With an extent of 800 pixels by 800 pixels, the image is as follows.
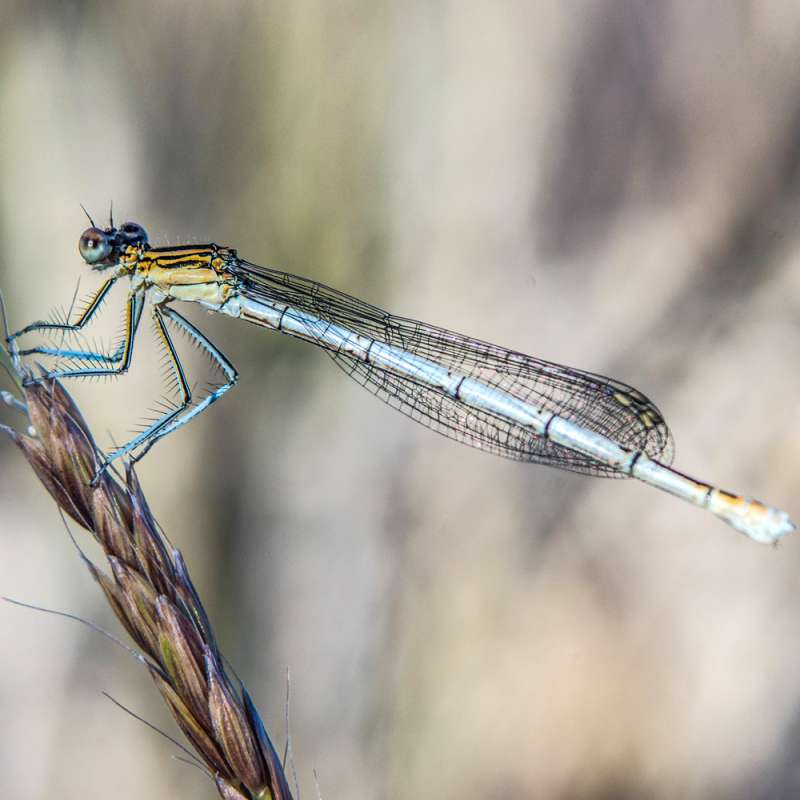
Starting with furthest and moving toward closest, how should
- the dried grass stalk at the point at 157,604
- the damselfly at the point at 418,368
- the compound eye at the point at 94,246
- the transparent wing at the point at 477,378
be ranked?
1. the transparent wing at the point at 477,378
2. the damselfly at the point at 418,368
3. the compound eye at the point at 94,246
4. the dried grass stalk at the point at 157,604

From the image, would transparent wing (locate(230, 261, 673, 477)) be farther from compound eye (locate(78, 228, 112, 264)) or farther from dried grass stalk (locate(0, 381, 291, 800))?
dried grass stalk (locate(0, 381, 291, 800))

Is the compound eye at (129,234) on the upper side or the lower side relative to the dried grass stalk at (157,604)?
upper

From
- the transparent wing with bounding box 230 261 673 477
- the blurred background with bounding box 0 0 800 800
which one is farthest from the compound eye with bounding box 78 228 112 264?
the blurred background with bounding box 0 0 800 800

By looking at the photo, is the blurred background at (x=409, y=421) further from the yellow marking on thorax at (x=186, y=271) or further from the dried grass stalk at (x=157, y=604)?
the dried grass stalk at (x=157, y=604)

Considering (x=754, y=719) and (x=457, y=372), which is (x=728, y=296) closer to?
(x=457, y=372)

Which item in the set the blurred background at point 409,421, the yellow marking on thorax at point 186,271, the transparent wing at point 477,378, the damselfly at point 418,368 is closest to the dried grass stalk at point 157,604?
the damselfly at point 418,368

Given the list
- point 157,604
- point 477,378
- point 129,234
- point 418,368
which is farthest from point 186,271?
point 157,604

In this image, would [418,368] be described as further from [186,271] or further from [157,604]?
[157,604]
